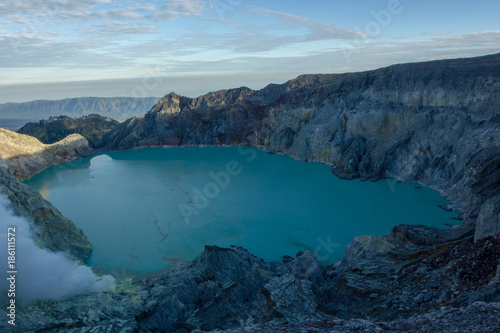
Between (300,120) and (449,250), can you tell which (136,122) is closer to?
(300,120)

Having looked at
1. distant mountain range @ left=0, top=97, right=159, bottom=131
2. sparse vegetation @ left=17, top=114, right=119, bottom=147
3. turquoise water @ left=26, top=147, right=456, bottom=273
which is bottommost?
turquoise water @ left=26, top=147, right=456, bottom=273

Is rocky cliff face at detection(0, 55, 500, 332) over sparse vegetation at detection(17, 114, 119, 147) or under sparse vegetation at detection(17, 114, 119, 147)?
under

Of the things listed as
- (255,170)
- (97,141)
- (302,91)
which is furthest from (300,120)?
(97,141)

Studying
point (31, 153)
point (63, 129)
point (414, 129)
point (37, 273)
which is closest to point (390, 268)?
point (37, 273)

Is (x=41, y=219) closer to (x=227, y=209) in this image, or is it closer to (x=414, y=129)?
(x=227, y=209)

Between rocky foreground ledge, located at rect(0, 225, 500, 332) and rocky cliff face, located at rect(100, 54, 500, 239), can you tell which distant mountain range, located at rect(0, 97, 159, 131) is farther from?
rocky foreground ledge, located at rect(0, 225, 500, 332)

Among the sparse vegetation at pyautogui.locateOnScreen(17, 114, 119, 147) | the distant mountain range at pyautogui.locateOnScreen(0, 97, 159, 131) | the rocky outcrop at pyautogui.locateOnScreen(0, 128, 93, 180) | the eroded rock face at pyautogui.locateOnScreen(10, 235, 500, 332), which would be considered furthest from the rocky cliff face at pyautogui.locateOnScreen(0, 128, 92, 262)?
the distant mountain range at pyautogui.locateOnScreen(0, 97, 159, 131)

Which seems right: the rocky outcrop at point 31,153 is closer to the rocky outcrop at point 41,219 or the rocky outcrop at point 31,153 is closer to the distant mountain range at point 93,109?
the rocky outcrop at point 41,219

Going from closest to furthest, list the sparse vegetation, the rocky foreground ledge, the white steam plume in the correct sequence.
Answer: the rocky foreground ledge → the white steam plume → the sparse vegetation
